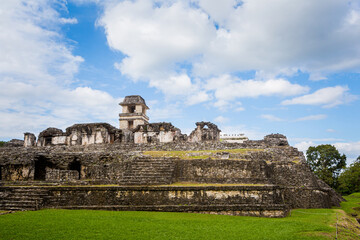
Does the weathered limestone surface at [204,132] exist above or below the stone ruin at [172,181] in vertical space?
above

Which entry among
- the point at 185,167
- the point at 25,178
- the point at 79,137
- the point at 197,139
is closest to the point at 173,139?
the point at 197,139

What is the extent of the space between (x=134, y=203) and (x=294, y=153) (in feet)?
28.6

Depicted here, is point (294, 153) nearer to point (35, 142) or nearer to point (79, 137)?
point (79, 137)

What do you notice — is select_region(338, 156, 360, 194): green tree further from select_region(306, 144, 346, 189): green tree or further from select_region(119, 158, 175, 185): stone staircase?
select_region(119, 158, 175, 185): stone staircase

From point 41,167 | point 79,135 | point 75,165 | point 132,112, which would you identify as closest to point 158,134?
point 79,135

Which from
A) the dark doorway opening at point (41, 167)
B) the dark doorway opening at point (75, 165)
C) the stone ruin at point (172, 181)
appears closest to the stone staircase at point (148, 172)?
the stone ruin at point (172, 181)

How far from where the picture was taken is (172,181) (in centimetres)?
1162

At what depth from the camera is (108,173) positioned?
45.2ft

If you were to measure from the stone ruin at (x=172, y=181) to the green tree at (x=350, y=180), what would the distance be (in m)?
10.9

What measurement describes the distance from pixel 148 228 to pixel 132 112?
29.6 metres

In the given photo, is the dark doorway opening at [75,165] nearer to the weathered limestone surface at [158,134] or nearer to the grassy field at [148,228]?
the grassy field at [148,228]

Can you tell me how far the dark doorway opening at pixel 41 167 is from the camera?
50.4ft

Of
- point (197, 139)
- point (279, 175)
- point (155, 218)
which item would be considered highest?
point (197, 139)

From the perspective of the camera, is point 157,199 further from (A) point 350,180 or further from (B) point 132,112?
(B) point 132,112
